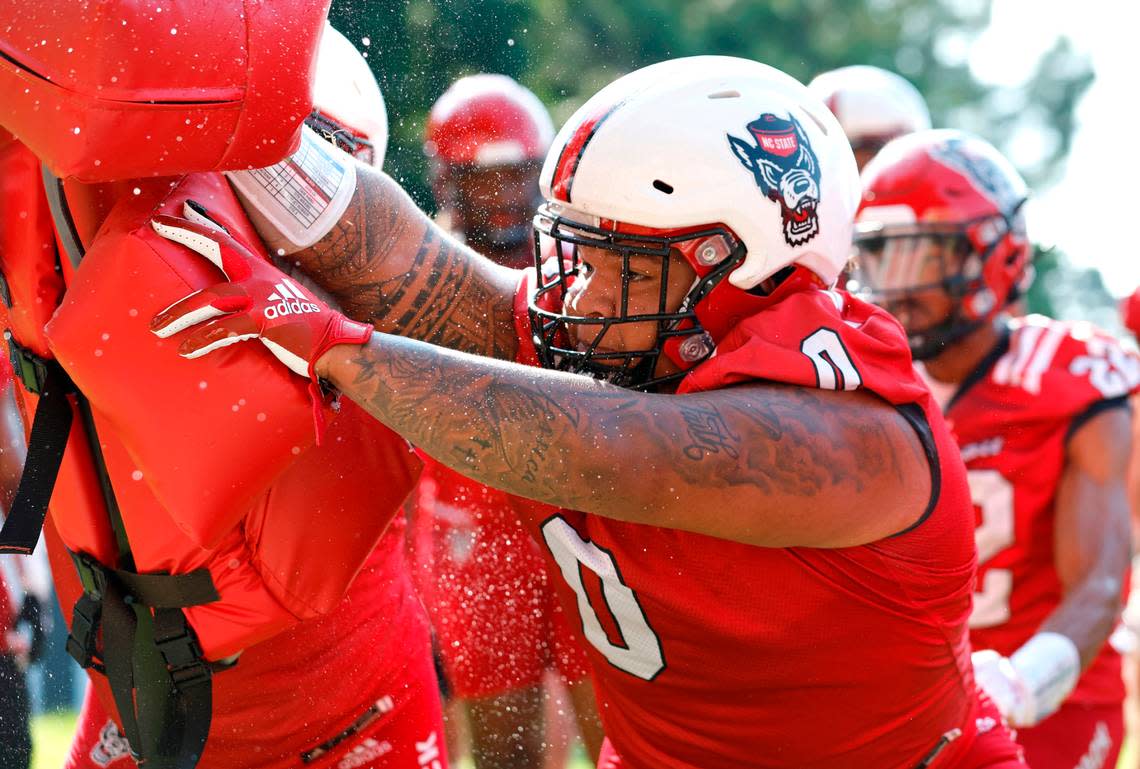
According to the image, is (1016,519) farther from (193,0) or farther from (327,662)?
(193,0)

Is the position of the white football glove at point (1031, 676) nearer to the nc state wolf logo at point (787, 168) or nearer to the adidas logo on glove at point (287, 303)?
the nc state wolf logo at point (787, 168)

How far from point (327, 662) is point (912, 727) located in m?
1.16

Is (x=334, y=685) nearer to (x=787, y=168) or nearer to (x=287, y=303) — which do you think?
(x=287, y=303)

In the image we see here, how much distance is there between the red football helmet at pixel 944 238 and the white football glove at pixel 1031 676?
1231 mm

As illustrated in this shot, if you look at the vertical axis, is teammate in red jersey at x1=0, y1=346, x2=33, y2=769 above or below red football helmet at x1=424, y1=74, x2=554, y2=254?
below

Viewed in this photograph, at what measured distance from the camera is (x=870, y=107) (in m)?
6.44

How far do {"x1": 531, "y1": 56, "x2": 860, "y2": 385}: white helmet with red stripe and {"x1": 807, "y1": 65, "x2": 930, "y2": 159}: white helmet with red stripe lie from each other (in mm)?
3675

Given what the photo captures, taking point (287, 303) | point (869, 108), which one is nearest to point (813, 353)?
point (287, 303)

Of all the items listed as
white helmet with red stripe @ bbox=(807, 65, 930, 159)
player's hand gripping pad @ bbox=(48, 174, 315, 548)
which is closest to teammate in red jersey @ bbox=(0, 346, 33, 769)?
player's hand gripping pad @ bbox=(48, 174, 315, 548)

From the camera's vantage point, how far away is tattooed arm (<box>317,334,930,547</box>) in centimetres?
224

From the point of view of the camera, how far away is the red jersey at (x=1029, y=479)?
13.8 feet

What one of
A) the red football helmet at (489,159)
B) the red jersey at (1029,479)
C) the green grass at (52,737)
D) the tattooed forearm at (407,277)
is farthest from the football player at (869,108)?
A: the green grass at (52,737)

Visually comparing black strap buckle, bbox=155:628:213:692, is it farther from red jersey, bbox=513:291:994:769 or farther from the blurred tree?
the blurred tree

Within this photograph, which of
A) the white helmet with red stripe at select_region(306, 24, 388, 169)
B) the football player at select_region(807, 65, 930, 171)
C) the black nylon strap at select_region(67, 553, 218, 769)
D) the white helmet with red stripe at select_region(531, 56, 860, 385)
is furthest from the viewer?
the football player at select_region(807, 65, 930, 171)
